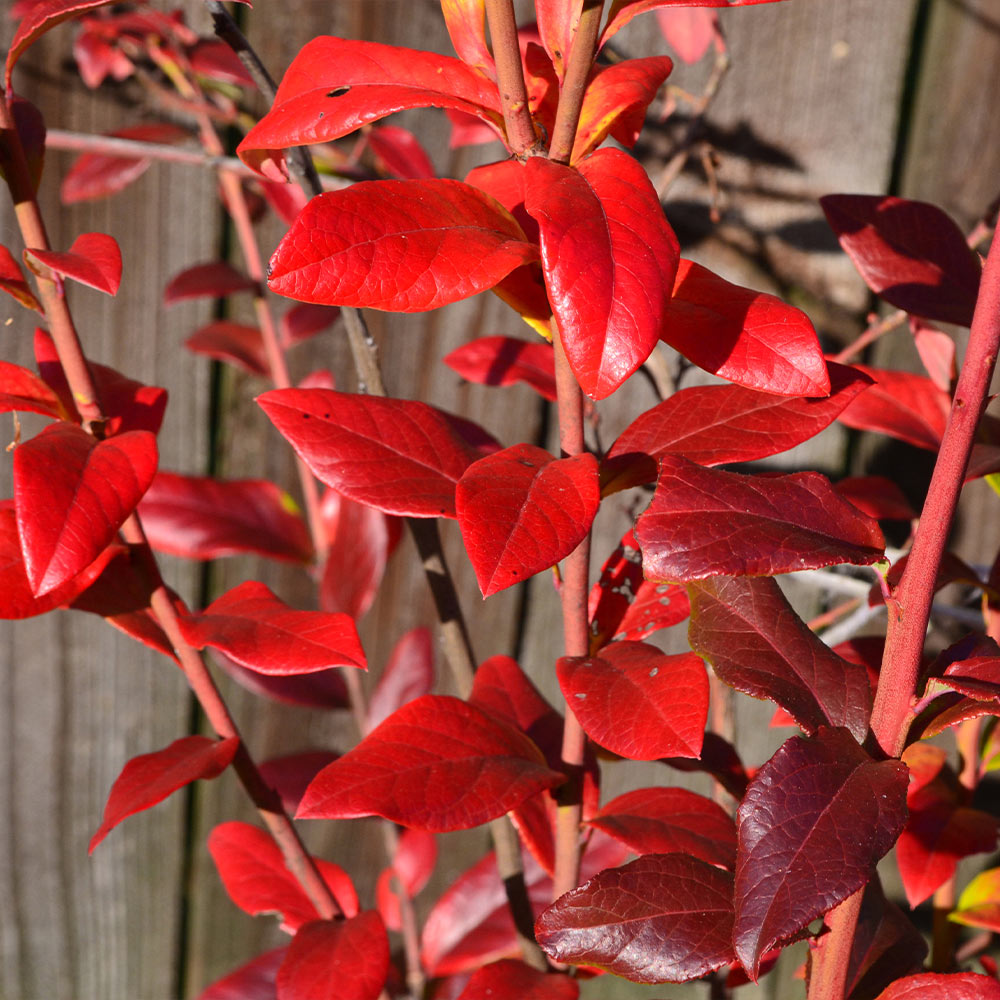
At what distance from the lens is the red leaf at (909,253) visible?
0.58 metres

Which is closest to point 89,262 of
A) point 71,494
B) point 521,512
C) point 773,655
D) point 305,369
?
point 71,494

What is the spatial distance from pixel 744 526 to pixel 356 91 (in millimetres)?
253

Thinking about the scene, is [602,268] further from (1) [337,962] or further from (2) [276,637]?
(1) [337,962]

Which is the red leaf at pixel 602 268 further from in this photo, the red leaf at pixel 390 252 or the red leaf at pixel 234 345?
the red leaf at pixel 234 345

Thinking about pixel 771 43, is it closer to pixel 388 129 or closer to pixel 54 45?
pixel 388 129

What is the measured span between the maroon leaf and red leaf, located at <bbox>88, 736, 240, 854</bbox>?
0.92ft

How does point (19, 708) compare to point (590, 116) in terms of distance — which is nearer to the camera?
point (590, 116)

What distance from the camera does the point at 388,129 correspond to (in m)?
0.84

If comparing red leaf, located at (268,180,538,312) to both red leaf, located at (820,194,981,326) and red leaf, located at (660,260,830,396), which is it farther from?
red leaf, located at (820,194,981,326)

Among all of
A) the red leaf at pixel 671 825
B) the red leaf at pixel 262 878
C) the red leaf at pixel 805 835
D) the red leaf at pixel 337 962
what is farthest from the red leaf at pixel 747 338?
the red leaf at pixel 262 878

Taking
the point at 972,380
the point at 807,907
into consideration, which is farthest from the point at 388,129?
the point at 807,907

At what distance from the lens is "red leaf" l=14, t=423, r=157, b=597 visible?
1.27 ft

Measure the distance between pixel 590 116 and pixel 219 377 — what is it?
95 cm

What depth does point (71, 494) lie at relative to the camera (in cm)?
41
